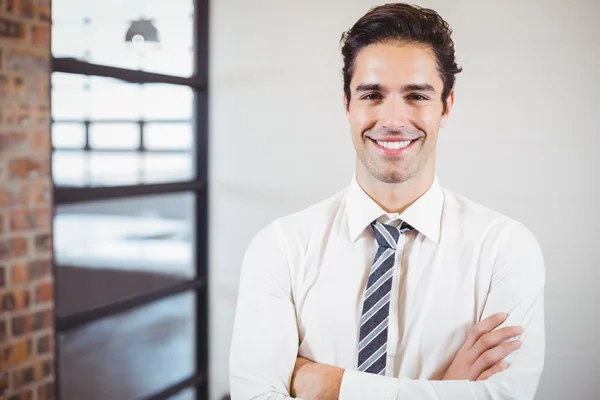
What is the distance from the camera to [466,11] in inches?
76.6

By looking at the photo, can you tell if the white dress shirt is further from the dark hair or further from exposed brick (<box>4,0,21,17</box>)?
exposed brick (<box>4,0,21,17</box>)

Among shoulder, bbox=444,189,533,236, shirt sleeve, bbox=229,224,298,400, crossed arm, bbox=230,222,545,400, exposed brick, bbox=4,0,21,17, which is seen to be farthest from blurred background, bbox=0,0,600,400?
shirt sleeve, bbox=229,224,298,400

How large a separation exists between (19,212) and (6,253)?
0.12 m

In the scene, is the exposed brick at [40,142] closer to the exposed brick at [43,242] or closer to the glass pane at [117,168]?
the glass pane at [117,168]

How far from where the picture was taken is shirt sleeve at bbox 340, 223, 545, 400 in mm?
1364

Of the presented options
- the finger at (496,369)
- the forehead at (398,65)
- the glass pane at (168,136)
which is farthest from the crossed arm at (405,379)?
the glass pane at (168,136)

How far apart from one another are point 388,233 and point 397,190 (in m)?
0.11

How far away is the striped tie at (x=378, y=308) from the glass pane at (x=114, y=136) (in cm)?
133

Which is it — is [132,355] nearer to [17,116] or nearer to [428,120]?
[17,116]

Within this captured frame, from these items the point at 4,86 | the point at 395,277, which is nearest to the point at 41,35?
the point at 4,86

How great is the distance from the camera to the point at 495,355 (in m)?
1.37

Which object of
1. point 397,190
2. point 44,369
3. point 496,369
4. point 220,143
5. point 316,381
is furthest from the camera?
point 220,143

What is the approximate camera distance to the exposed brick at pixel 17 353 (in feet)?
6.11

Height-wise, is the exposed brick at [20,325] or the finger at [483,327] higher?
the finger at [483,327]
